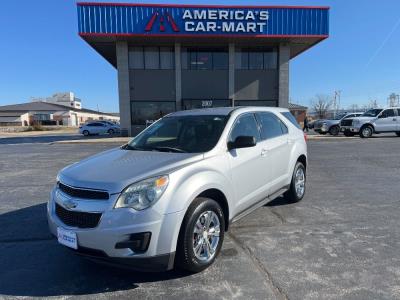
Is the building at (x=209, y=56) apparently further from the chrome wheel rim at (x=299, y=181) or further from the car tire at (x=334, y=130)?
the chrome wheel rim at (x=299, y=181)

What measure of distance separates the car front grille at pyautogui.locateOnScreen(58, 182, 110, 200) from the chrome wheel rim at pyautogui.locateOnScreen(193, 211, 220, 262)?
0.99m

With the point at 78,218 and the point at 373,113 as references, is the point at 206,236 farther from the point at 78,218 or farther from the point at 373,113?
the point at 373,113

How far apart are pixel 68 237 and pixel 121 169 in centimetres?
84

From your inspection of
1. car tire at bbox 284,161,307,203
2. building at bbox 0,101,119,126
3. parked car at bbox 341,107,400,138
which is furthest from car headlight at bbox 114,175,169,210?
building at bbox 0,101,119,126

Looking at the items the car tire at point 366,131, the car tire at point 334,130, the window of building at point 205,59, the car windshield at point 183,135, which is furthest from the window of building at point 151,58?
the car windshield at point 183,135

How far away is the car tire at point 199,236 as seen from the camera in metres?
3.36

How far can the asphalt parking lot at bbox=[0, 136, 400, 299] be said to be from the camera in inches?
128

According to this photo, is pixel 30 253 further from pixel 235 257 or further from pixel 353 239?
pixel 353 239

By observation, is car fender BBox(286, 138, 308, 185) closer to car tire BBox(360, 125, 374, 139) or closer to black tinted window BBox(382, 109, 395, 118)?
car tire BBox(360, 125, 374, 139)

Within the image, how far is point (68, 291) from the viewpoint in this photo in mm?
3293

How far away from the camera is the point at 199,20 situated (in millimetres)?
24531

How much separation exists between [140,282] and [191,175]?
3.99 feet

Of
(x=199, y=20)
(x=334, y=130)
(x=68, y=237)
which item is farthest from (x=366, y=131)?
(x=68, y=237)

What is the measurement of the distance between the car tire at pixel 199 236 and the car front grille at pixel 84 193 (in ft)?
2.72
